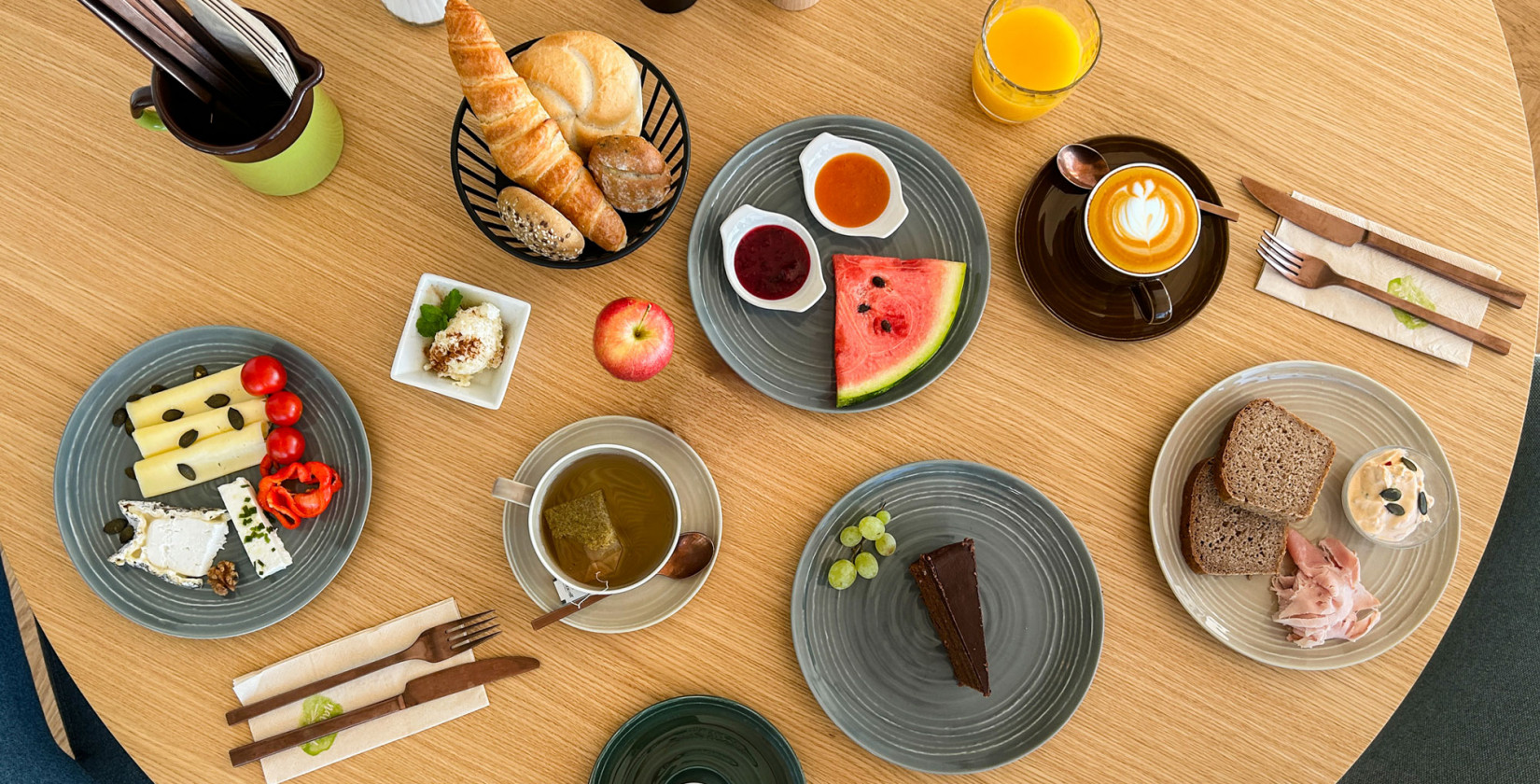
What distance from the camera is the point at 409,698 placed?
4.67 ft

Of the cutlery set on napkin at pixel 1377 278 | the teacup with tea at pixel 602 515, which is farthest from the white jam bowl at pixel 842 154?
the cutlery set on napkin at pixel 1377 278

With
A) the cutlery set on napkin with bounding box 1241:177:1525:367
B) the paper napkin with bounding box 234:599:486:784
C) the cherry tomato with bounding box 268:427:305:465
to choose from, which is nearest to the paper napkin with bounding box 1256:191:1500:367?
the cutlery set on napkin with bounding box 1241:177:1525:367

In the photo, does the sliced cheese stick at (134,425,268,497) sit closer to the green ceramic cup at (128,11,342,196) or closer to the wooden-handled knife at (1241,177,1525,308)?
the green ceramic cup at (128,11,342,196)

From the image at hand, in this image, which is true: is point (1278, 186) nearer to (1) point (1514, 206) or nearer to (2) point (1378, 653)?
(1) point (1514, 206)

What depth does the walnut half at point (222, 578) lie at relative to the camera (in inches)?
54.8

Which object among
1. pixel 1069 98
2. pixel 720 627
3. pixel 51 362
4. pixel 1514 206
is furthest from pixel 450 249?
pixel 1514 206

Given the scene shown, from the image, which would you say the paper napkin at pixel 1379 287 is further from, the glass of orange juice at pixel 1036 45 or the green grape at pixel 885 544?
the green grape at pixel 885 544

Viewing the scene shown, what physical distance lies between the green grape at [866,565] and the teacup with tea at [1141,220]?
0.68 meters

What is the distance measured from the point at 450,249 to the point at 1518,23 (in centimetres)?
286

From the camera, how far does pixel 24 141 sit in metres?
1.47

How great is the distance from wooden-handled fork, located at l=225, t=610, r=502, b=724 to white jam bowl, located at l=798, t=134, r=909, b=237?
0.96 m

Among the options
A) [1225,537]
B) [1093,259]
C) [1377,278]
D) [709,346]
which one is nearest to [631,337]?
[709,346]

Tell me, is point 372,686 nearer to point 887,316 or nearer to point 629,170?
point 629,170

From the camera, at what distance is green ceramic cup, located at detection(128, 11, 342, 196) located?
123 centimetres
